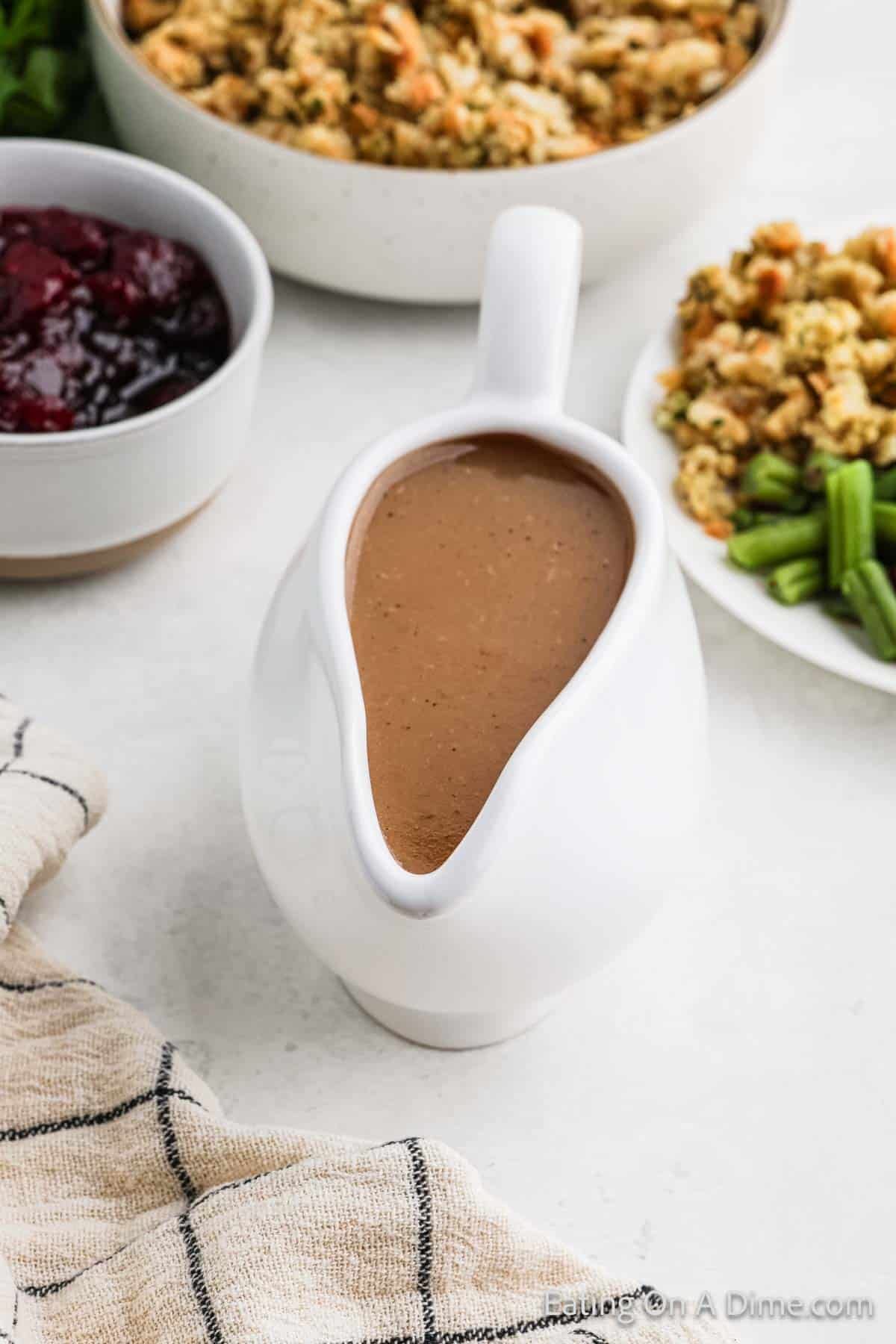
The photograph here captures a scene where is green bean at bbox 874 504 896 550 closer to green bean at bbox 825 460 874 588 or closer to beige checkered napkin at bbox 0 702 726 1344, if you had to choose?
green bean at bbox 825 460 874 588

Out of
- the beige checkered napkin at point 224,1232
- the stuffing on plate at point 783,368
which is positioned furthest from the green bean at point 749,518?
the beige checkered napkin at point 224,1232

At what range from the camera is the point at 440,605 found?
0.78 meters

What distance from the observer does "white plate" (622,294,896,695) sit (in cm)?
105

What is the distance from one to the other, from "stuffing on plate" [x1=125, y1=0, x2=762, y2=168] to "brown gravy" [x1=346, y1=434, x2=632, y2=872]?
52 centimetres

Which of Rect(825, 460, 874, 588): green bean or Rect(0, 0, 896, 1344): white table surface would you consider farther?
Rect(825, 460, 874, 588): green bean

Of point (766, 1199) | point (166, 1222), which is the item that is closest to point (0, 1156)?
point (166, 1222)

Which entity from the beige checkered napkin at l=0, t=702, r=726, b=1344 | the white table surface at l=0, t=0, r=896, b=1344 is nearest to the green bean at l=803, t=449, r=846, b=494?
the white table surface at l=0, t=0, r=896, b=1344

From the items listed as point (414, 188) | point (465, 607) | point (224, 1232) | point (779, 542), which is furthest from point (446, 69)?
point (224, 1232)

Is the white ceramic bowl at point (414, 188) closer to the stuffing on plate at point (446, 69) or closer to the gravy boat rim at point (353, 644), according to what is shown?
the stuffing on plate at point (446, 69)

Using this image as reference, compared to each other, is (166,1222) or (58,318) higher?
(58,318)

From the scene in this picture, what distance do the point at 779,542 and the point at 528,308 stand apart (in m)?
0.38

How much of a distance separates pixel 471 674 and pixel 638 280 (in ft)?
2.57

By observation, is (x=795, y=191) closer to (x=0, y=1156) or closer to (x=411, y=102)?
(x=411, y=102)

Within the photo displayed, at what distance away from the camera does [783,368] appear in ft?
3.91
